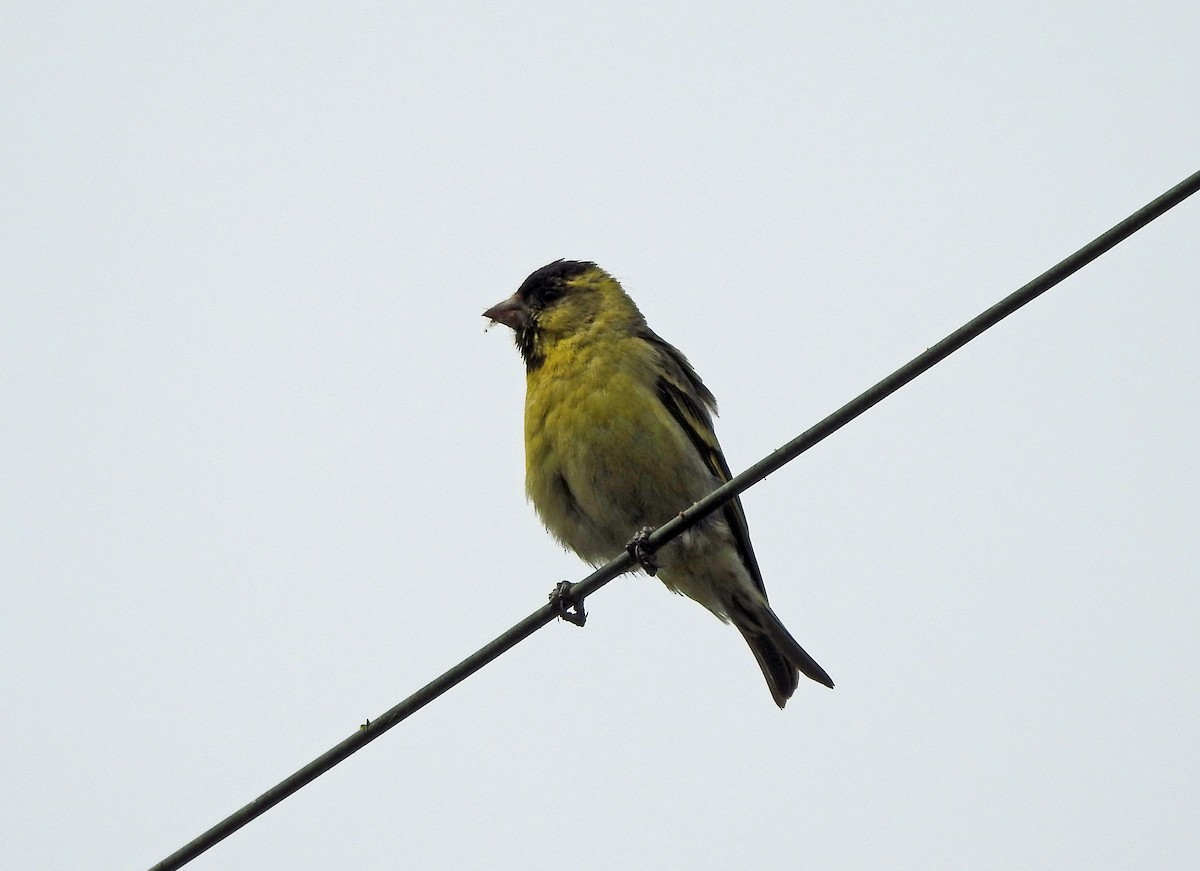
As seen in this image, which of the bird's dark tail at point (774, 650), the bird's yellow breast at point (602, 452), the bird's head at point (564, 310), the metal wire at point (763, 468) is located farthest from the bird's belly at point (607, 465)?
the metal wire at point (763, 468)

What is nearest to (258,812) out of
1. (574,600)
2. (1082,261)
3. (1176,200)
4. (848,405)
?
(574,600)

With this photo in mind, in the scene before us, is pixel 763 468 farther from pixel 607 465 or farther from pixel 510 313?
pixel 510 313

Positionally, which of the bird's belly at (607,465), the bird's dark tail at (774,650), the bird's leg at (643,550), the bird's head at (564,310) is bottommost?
the bird's dark tail at (774,650)

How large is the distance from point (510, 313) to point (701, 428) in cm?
136

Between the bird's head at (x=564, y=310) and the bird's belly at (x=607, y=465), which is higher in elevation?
the bird's head at (x=564, y=310)

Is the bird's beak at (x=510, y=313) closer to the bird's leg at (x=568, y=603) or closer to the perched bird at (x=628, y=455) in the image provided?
the perched bird at (x=628, y=455)

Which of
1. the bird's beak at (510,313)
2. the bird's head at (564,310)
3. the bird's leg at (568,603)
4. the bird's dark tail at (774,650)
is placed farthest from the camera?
the bird's beak at (510,313)

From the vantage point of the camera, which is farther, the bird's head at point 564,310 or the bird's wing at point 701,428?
the bird's head at point 564,310

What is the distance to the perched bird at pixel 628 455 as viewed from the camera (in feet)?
22.2

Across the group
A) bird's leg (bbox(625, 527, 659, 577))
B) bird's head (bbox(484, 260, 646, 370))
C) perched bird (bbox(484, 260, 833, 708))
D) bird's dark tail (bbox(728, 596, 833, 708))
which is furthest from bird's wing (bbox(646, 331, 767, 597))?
bird's leg (bbox(625, 527, 659, 577))

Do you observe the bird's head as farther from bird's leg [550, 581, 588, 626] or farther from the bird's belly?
bird's leg [550, 581, 588, 626]

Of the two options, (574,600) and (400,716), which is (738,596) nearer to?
(574,600)

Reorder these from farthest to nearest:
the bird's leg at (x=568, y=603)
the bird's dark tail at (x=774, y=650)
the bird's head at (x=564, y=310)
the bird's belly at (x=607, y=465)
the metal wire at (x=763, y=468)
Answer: the bird's head at (x=564, y=310), the bird's dark tail at (x=774, y=650), the bird's belly at (x=607, y=465), the bird's leg at (x=568, y=603), the metal wire at (x=763, y=468)

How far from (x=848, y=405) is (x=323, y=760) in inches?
77.3
